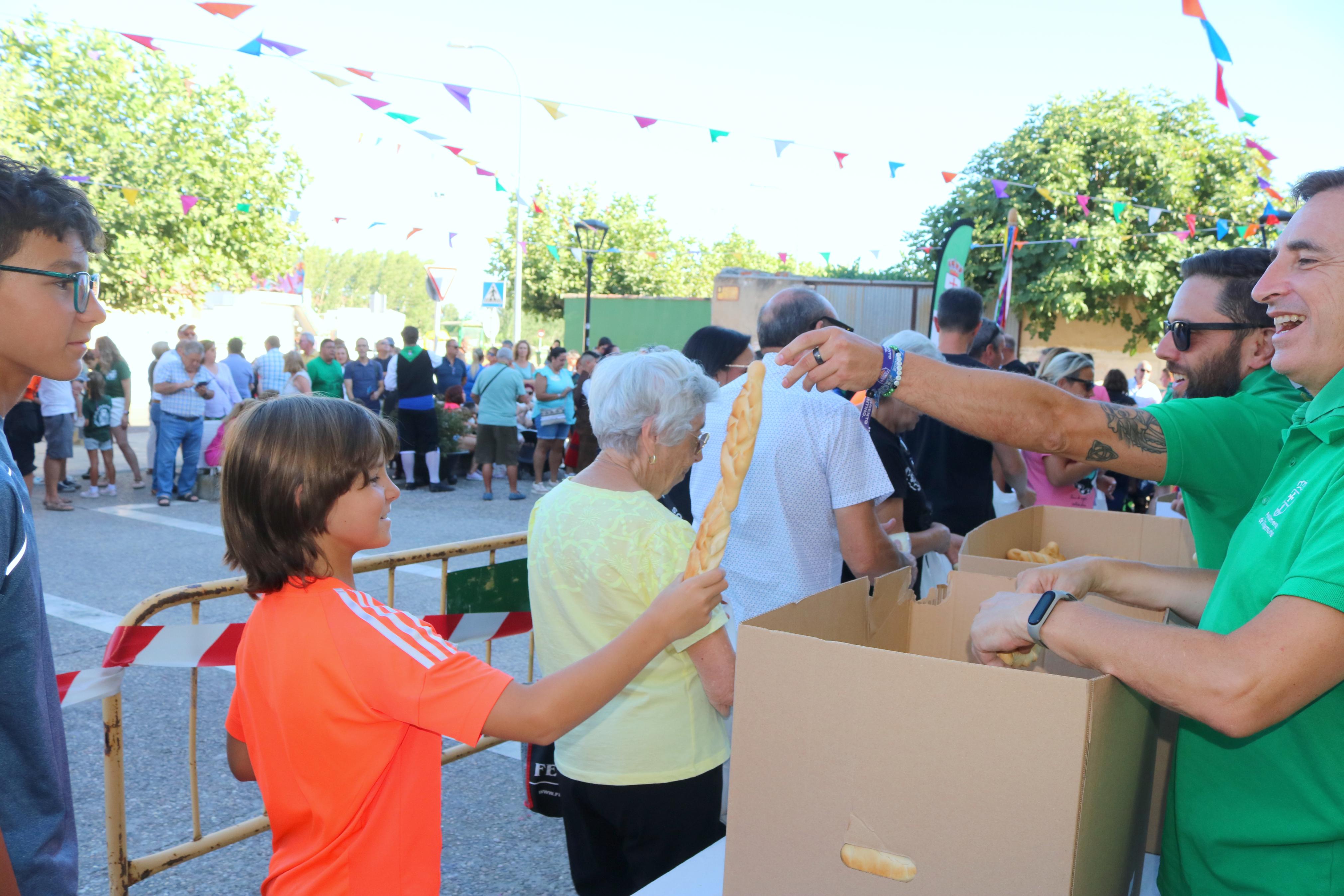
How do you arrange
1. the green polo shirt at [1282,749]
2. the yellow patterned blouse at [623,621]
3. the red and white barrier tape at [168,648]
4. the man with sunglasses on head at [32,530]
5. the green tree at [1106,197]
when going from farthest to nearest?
the green tree at [1106,197] < the red and white barrier tape at [168,648] < the yellow patterned blouse at [623,621] < the man with sunglasses on head at [32,530] < the green polo shirt at [1282,749]

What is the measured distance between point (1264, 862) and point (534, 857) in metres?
3.05

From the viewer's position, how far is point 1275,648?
1.19 m

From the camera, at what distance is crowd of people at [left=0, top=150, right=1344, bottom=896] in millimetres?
1323

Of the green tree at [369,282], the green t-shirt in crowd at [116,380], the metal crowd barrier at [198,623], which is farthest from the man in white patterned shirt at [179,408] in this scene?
the green tree at [369,282]

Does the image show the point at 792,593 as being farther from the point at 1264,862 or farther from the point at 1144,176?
the point at 1144,176

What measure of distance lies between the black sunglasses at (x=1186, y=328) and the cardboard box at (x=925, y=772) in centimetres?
130

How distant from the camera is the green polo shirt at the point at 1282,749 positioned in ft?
4.16

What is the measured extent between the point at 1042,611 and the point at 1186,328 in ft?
4.46

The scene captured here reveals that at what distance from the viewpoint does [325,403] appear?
5.79 feet

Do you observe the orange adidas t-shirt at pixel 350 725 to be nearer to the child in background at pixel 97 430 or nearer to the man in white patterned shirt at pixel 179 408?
the man in white patterned shirt at pixel 179 408

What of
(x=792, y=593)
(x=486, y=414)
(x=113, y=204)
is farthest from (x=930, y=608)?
(x=113, y=204)

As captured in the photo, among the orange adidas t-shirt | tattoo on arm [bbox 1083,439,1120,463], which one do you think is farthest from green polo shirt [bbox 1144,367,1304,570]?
the orange adidas t-shirt

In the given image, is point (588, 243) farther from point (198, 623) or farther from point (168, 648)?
point (168, 648)

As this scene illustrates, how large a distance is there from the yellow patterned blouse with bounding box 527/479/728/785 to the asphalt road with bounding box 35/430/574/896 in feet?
5.08
